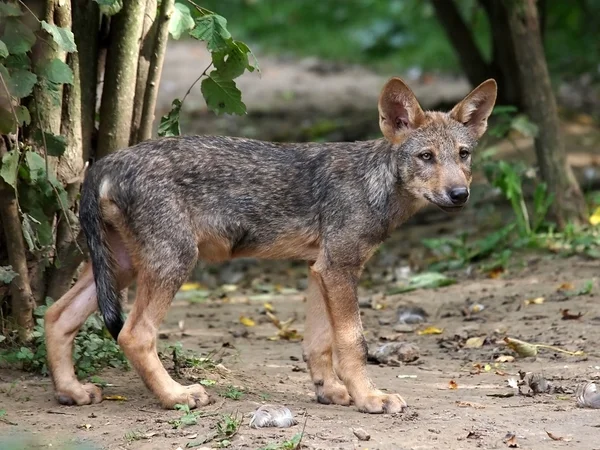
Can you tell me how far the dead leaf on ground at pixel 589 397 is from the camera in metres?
5.47

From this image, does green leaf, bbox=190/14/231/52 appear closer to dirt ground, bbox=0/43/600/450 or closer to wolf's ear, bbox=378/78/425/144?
wolf's ear, bbox=378/78/425/144

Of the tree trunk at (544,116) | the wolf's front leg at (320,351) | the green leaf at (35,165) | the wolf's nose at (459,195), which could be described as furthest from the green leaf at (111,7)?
the tree trunk at (544,116)

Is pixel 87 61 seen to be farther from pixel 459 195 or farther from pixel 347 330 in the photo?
pixel 459 195

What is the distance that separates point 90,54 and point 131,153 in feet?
3.79

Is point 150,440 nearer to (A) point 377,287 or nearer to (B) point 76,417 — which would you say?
(B) point 76,417

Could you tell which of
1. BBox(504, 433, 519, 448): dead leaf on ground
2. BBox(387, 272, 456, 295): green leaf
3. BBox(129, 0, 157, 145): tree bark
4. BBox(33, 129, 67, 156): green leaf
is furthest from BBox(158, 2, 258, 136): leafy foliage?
BBox(387, 272, 456, 295): green leaf

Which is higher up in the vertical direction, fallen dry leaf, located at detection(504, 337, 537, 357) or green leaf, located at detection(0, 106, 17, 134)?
green leaf, located at detection(0, 106, 17, 134)

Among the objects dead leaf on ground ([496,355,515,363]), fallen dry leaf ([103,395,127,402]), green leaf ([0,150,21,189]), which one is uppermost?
green leaf ([0,150,21,189])

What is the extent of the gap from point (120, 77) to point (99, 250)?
1360 millimetres

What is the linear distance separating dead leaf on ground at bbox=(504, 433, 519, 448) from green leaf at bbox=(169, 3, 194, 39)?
307cm

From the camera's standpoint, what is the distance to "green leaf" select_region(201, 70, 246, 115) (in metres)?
6.37

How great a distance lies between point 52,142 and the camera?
6.03 m

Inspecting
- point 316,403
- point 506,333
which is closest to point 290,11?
point 506,333

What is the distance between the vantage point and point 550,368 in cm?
639
